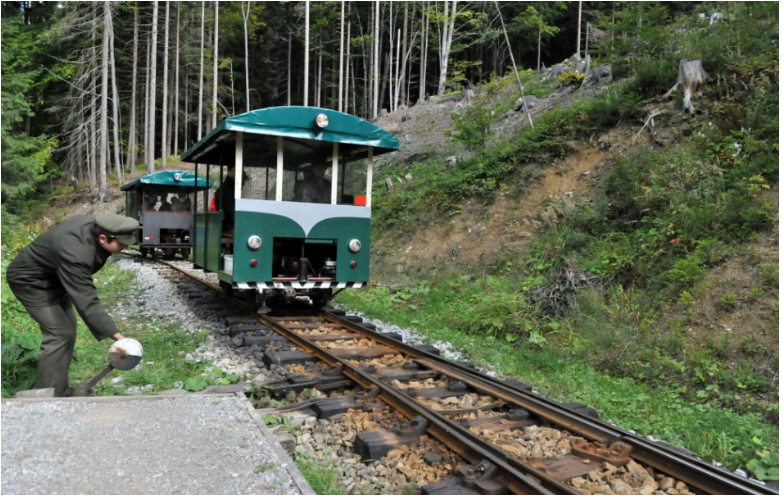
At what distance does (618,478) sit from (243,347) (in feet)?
15.6

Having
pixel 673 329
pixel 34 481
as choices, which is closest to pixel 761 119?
pixel 673 329

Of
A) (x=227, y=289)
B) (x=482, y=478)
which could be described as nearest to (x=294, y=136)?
(x=227, y=289)

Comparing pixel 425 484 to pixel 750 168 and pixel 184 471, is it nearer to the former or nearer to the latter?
pixel 184 471

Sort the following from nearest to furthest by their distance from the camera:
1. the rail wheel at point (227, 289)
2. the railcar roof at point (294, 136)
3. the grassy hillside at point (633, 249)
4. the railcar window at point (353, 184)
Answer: the grassy hillside at point (633, 249), the railcar roof at point (294, 136), the railcar window at point (353, 184), the rail wheel at point (227, 289)

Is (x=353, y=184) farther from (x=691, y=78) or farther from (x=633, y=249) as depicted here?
(x=691, y=78)

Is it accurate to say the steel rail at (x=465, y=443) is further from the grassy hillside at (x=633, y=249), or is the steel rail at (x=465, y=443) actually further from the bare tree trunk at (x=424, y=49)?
the bare tree trunk at (x=424, y=49)

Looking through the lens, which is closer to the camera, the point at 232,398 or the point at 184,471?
the point at 184,471

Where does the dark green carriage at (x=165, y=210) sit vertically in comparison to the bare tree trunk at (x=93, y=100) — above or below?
below

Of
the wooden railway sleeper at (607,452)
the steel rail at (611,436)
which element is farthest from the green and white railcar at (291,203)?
the wooden railway sleeper at (607,452)

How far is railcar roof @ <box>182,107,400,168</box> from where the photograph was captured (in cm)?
738

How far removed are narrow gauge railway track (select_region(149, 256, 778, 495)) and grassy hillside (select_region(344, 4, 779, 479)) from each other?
103cm

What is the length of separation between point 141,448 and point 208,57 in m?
41.3

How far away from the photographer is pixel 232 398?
4570mm

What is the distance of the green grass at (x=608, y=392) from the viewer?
4.30m
